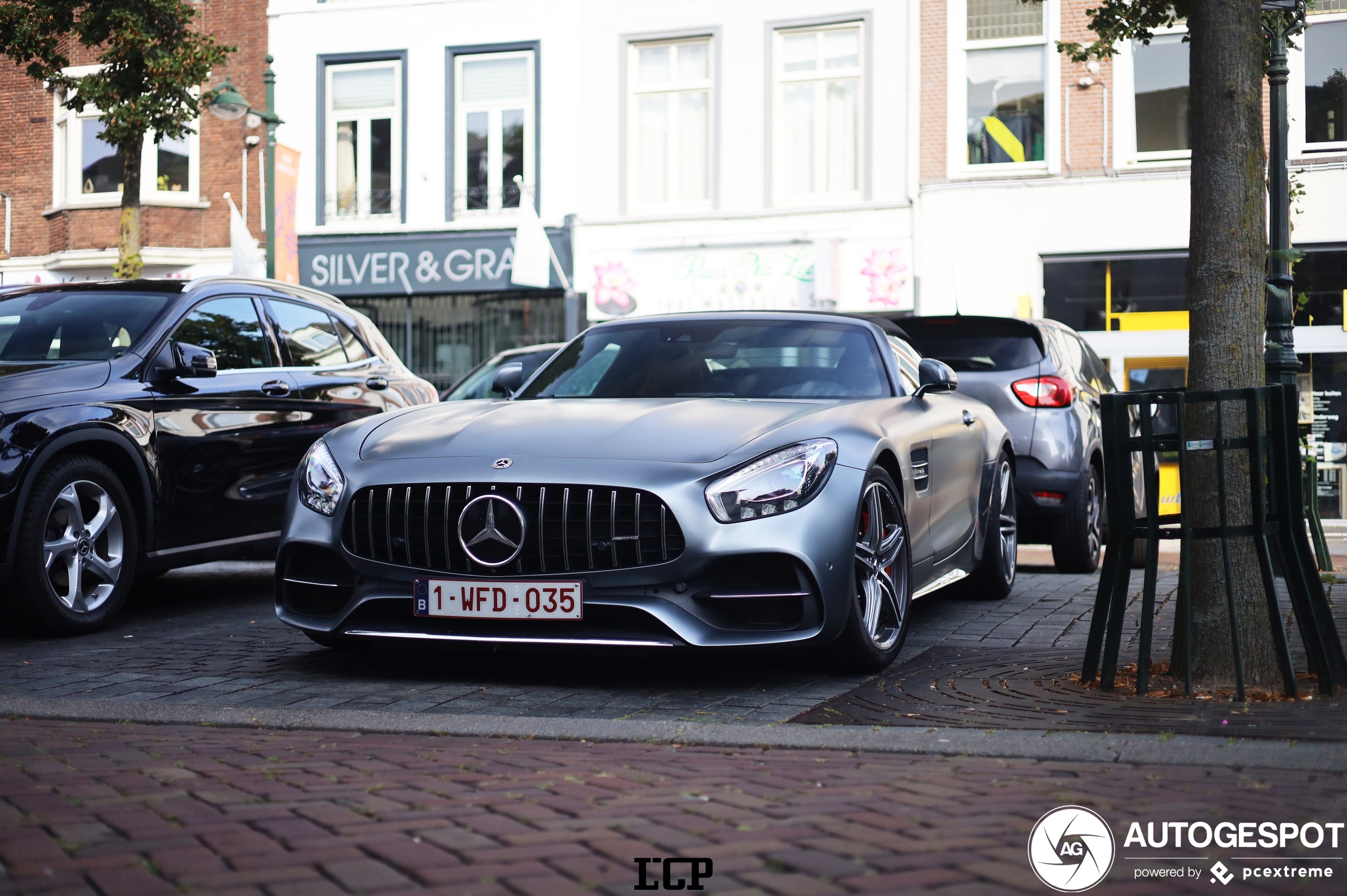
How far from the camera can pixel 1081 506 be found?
9547 millimetres

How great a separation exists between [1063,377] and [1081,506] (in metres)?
0.81

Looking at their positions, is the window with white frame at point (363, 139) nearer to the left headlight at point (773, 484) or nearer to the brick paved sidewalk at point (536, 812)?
the left headlight at point (773, 484)

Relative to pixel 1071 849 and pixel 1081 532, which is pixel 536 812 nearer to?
pixel 1071 849

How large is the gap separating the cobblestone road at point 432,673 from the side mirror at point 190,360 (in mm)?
1215

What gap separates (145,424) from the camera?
23.3ft

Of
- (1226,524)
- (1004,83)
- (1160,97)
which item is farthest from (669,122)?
(1226,524)

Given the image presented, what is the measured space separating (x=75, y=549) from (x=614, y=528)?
9.53 ft

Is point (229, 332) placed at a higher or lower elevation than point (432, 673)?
higher

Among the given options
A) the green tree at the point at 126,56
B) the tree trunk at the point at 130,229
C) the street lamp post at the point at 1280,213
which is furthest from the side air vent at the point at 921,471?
the tree trunk at the point at 130,229

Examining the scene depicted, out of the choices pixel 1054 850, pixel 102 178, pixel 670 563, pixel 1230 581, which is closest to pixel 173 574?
pixel 670 563

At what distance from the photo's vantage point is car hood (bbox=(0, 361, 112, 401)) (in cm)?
655

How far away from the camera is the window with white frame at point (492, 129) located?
905 inches

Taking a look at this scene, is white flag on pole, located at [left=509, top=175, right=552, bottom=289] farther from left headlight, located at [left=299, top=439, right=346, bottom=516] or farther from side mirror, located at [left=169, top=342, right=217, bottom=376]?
left headlight, located at [left=299, top=439, right=346, bottom=516]

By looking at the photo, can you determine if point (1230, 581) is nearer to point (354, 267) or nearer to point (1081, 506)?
point (1081, 506)
